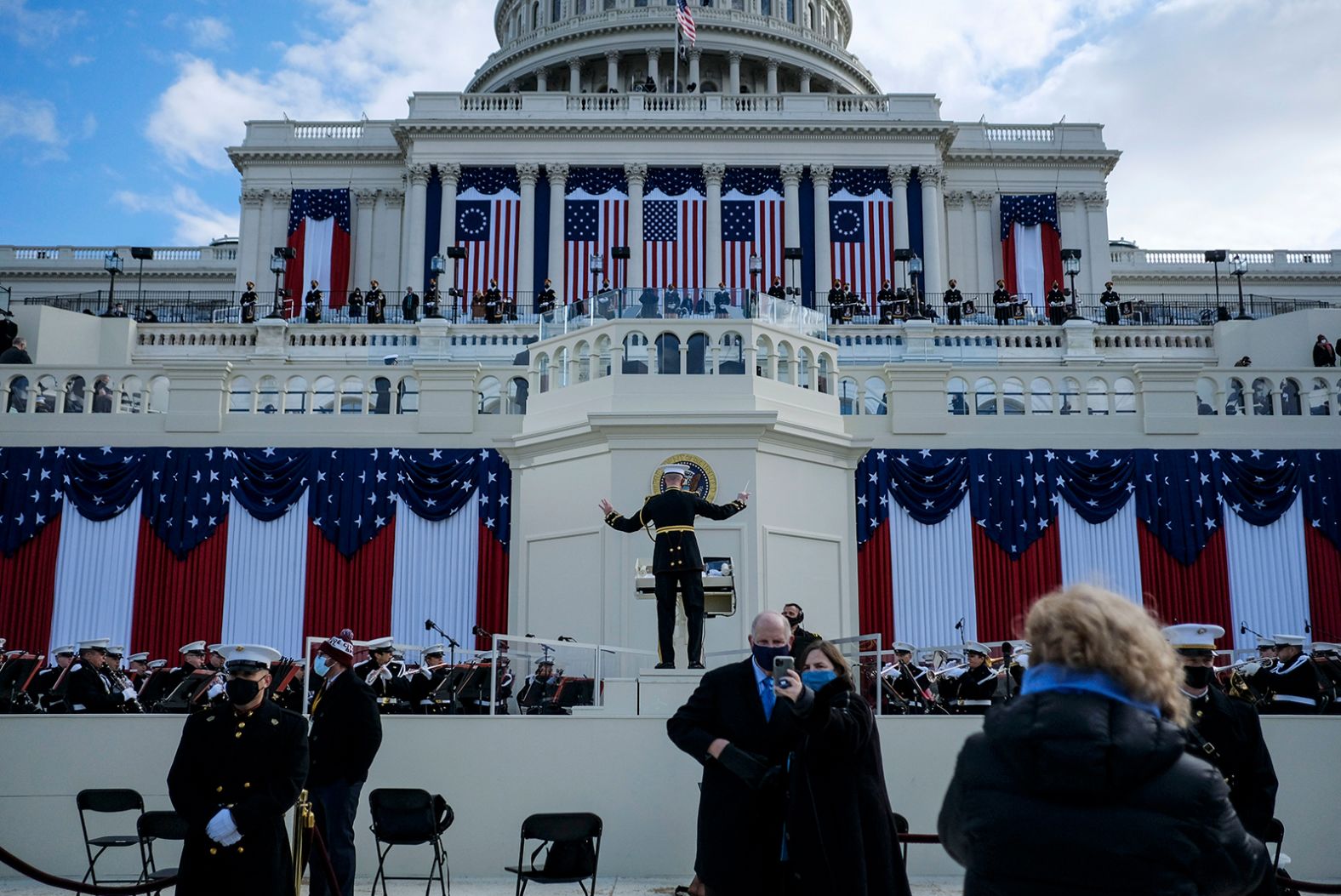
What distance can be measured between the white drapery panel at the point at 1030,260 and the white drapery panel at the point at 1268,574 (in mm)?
25935

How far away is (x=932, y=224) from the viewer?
4300 cm

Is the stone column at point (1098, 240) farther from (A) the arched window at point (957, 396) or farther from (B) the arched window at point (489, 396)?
(B) the arched window at point (489, 396)

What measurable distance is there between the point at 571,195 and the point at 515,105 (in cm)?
466

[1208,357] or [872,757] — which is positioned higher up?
[1208,357]

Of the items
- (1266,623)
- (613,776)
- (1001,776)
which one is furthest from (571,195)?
(1001,776)

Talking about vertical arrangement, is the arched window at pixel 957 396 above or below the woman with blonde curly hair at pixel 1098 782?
above

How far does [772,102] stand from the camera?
1796 inches

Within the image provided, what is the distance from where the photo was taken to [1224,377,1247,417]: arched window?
763 inches

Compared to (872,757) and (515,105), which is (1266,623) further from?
(515,105)

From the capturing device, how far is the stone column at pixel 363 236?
149 feet

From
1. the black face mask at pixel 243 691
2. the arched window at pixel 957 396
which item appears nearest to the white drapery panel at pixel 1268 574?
the arched window at pixel 957 396

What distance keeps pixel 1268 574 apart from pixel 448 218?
3121 centimetres

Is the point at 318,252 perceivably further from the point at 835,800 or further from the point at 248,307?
the point at 835,800

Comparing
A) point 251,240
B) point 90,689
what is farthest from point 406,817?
point 251,240
